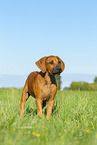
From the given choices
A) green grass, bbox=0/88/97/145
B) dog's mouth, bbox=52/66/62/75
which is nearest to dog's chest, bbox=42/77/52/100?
dog's mouth, bbox=52/66/62/75

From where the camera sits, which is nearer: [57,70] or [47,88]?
[57,70]

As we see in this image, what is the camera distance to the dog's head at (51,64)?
15.1ft

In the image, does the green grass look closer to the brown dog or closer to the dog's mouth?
the brown dog

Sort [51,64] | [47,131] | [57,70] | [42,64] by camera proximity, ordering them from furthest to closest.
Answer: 1. [42,64]
2. [51,64]
3. [57,70]
4. [47,131]

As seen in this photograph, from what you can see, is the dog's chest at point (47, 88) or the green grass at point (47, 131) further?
the dog's chest at point (47, 88)

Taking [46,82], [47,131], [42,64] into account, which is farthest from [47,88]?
[47,131]

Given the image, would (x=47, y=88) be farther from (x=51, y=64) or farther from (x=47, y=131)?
(x=47, y=131)

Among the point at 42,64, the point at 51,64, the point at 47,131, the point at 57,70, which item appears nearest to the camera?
the point at 47,131

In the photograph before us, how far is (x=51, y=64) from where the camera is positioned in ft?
15.6

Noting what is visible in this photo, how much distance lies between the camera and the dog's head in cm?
461

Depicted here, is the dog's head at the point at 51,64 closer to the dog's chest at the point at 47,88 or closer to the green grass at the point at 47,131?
the dog's chest at the point at 47,88

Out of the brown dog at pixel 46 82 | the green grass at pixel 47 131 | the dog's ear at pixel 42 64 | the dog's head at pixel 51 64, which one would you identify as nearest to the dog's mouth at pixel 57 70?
the dog's head at pixel 51 64

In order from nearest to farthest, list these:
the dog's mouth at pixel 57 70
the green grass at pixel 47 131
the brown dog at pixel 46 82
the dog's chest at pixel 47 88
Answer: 1. the green grass at pixel 47 131
2. the dog's mouth at pixel 57 70
3. the brown dog at pixel 46 82
4. the dog's chest at pixel 47 88

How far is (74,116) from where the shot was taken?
18.3 ft
